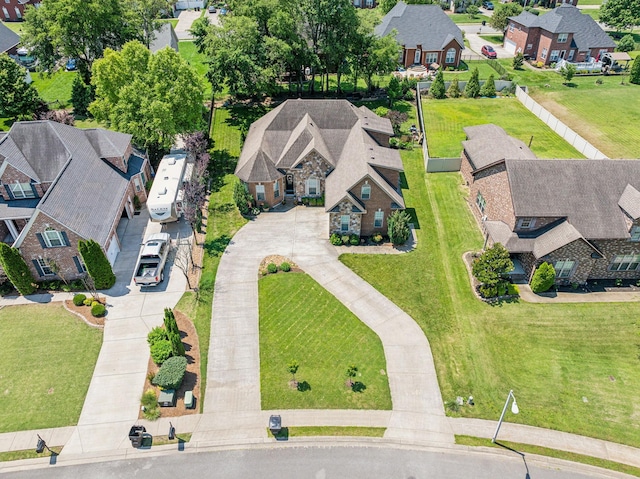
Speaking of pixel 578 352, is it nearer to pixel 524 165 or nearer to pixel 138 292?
pixel 524 165

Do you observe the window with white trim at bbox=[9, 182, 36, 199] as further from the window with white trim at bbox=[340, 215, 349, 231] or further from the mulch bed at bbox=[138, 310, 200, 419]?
the window with white trim at bbox=[340, 215, 349, 231]

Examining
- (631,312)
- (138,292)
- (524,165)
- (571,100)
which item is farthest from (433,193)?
(571,100)

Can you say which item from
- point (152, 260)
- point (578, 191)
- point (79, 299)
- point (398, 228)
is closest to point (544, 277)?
point (578, 191)

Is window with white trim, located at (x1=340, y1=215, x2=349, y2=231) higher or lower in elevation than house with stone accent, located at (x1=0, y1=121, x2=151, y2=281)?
lower

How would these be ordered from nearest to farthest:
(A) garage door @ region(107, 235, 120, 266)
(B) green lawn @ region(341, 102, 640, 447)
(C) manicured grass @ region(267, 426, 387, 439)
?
(C) manicured grass @ region(267, 426, 387, 439) < (B) green lawn @ region(341, 102, 640, 447) < (A) garage door @ region(107, 235, 120, 266)

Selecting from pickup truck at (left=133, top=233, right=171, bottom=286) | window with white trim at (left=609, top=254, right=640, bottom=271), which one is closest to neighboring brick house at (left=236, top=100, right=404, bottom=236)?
pickup truck at (left=133, top=233, right=171, bottom=286)

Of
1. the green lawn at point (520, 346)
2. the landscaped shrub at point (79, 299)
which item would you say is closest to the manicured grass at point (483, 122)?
the green lawn at point (520, 346)
